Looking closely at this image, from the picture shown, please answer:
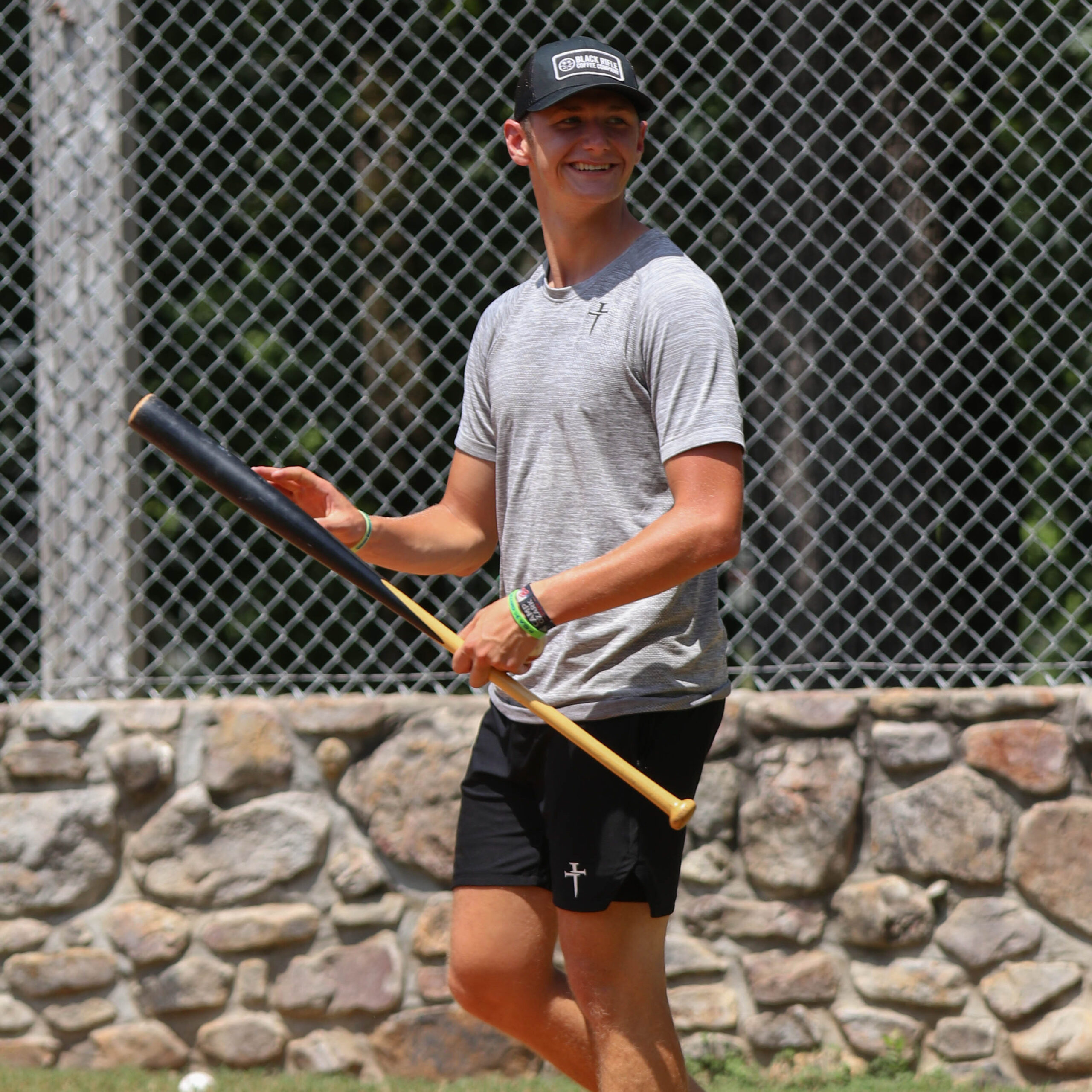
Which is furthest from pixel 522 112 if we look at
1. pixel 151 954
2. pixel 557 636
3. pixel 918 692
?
pixel 151 954

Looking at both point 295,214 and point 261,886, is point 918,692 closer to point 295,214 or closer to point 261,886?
point 261,886

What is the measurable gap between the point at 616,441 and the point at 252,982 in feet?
7.18

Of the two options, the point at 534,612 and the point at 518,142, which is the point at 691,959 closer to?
the point at 534,612

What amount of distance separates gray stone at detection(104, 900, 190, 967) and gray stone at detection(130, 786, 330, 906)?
0.16ft

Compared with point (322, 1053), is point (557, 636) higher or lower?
higher

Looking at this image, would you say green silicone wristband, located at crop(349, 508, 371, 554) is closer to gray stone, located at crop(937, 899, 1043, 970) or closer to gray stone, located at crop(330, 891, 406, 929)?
gray stone, located at crop(330, 891, 406, 929)

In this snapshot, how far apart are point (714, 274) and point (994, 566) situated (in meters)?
1.18

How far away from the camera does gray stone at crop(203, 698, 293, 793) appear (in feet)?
12.2

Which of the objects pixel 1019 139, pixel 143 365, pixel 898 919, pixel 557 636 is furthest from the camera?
pixel 143 365

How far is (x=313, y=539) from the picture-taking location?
231cm

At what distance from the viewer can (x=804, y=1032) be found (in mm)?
3539

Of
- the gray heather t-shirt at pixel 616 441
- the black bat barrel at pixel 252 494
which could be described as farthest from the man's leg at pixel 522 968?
the black bat barrel at pixel 252 494

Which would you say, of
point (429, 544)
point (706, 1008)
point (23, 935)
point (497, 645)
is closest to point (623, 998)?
point (497, 645)

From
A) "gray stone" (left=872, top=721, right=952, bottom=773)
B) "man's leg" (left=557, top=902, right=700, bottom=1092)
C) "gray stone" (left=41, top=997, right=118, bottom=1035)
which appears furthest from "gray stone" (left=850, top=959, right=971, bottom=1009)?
"gray stone" (left=41, top=997, right=118, bottom=1035)
